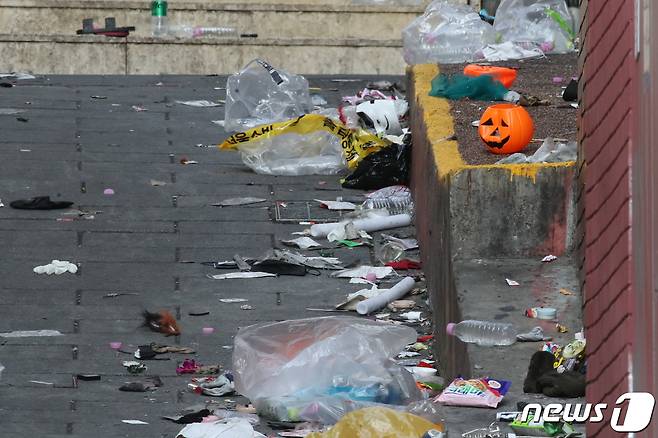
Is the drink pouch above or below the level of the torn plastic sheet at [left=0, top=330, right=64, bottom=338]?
above

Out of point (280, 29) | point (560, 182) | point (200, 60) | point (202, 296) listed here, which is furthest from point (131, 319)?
point (280, 29)

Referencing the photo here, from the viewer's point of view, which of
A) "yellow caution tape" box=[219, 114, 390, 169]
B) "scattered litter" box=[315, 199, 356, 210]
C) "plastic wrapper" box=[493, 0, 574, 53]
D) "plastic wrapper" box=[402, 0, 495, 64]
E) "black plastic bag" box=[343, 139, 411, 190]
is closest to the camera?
"scattered litter" box=[315, 199, 356, 210]

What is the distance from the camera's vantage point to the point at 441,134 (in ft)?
28.1

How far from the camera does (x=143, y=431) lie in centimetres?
651

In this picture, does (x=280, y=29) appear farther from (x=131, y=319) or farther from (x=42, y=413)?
(x=42, y=413)

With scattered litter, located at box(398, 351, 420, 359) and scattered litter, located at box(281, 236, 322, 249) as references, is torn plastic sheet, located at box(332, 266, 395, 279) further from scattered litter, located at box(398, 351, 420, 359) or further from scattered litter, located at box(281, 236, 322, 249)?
scattered litter, located at box(398, 351, 420, 359)

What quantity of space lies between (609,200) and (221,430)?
2.86 m

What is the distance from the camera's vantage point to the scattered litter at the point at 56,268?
879cm

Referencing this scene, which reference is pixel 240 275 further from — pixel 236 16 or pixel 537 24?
pixel 236 16

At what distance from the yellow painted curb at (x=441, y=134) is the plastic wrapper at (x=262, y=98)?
4.75 feet

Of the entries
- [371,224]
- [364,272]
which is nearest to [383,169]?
[371,224]

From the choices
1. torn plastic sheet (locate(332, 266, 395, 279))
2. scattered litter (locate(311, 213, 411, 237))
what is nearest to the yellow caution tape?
scattered litter (locate(311, 213, 411, 237))

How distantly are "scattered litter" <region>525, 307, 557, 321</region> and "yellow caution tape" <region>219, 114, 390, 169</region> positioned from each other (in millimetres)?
4491

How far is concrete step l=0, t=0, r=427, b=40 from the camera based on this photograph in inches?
675
